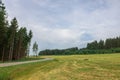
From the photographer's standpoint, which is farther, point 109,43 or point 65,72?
point 109,43

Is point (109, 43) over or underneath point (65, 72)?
over

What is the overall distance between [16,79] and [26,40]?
10114 cm

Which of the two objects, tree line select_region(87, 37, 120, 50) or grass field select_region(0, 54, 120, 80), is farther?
tree line select_region(87, 37, 120, 50)

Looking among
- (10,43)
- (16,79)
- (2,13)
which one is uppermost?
(2,13)

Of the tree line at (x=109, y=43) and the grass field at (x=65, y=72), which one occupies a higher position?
the tree line at (x=109, y=43)

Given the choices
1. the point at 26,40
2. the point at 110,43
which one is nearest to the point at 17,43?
the point at 26,40

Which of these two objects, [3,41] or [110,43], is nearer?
[3,41]

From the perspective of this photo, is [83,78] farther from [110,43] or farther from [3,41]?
[110,43]

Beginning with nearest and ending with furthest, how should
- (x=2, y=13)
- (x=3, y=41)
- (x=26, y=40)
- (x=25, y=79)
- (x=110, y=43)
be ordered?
(x=25, y=79)
(x=2, y=13)
(x=3, y=41)
(x=26, y=40)
(x=110, y=43)

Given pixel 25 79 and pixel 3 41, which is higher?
pixel 3 41

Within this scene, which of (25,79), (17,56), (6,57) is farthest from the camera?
(17,56)

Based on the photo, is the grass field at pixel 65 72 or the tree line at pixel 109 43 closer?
the grass field at pixel 65 72

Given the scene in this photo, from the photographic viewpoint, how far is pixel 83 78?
17.4 metres

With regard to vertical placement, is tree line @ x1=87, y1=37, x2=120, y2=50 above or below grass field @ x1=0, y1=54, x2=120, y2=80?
above
